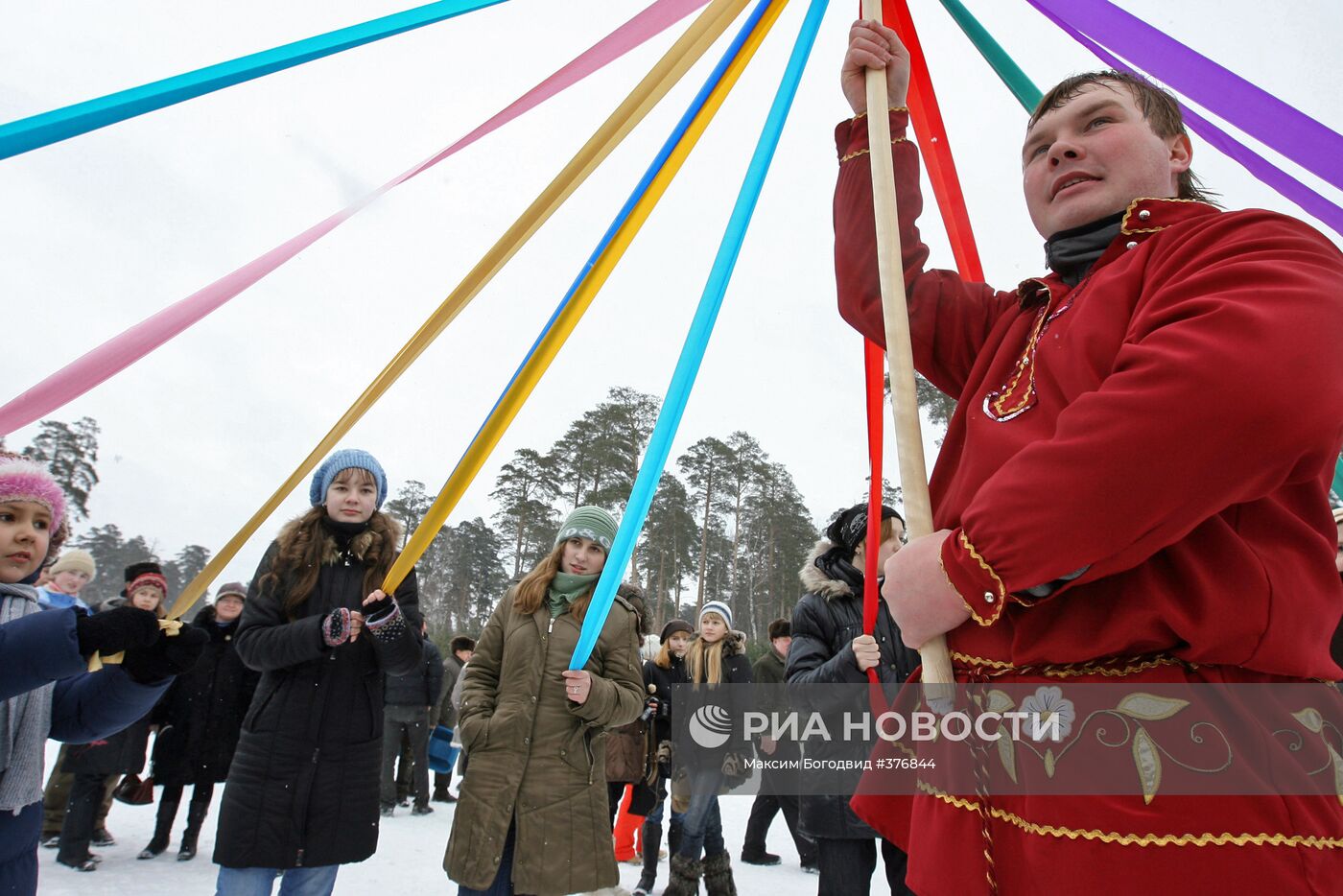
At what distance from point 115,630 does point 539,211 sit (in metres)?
1.55

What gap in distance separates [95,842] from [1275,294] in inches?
283

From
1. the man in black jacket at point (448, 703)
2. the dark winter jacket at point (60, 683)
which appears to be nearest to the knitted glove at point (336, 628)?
the dark winter jacket at point (60, 683)

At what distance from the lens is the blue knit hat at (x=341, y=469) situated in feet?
10.6

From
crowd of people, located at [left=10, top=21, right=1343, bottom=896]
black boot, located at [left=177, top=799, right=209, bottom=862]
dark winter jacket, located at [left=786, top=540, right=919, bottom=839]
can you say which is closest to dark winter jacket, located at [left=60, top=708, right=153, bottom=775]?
black boot, located at [left=177, top=799, right=209, bottom=862]

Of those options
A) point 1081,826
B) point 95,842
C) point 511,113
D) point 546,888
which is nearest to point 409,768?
point 95,842

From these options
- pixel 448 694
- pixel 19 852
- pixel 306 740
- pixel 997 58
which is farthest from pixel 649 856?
pixel 997 58

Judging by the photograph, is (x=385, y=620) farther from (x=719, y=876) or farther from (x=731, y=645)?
(x=731, y=645)

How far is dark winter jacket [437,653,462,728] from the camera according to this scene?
8.86 meters

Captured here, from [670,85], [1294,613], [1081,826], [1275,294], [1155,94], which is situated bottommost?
[1081,826]

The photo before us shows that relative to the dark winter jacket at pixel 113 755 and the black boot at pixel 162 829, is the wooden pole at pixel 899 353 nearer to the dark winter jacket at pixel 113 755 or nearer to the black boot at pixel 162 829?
the dark winter jacket at pixel 113 755

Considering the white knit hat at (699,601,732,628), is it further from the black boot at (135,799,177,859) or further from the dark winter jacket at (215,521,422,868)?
the black boot at (135,799,177,859)

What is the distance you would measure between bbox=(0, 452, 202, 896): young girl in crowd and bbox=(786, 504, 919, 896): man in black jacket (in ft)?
7.28

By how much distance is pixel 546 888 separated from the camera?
9.55 feet

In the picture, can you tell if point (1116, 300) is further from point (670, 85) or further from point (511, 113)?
point (511, 113)
